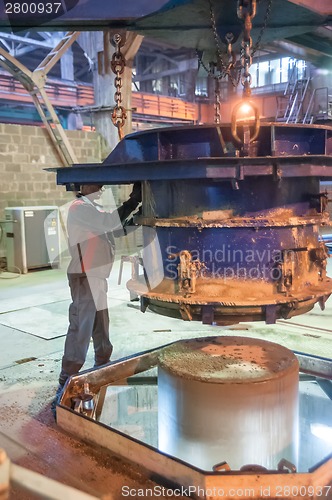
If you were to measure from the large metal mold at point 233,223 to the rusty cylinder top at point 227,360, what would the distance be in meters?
0.33

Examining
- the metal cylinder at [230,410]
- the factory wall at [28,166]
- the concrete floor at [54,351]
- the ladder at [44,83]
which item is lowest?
the concrete floor at [54,351]

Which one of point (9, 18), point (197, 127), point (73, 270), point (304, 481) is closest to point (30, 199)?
point (73, 270)

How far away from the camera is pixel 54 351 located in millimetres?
4500

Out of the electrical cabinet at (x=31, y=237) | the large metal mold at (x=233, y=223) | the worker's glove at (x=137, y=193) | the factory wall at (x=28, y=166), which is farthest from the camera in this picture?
the factory wall at (x=28, y=166)

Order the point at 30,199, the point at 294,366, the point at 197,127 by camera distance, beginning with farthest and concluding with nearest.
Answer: the point at 30,199
the point at 294,366
the point at 197,127

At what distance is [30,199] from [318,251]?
7.90 metres

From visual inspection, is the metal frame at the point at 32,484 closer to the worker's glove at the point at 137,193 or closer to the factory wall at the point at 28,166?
the worker's glove at the point at 137,193

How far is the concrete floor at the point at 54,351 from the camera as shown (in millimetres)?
2404

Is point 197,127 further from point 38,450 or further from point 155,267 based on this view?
point 38,450

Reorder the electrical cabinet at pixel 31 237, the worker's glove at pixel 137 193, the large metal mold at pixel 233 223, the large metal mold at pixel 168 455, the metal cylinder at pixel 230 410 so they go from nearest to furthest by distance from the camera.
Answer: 1. the large metal mold at pixel 168 455
2. the large metal mold at pixel 233 223
3. the metal cylinder at pixel 230 410
4. the worker's glove at pixel 137 193
5. the electrical cabinet at pixel 31 237

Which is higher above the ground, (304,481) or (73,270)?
(73,270)

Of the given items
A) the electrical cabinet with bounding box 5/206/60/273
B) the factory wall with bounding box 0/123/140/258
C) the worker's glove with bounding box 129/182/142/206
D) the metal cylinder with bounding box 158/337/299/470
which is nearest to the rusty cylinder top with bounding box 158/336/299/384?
A: the metal cylinder with bounding box 158/337/299/470

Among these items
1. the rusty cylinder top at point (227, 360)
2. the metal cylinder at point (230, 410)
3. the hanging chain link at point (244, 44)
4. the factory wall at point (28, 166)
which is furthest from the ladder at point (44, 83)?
the metal cylinder at point (230, 410)

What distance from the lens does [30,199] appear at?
955 cm
